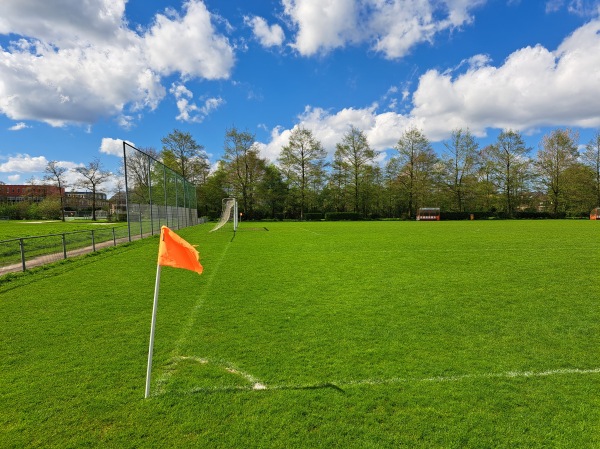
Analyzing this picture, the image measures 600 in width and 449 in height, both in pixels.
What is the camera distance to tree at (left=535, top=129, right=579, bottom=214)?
181 ft

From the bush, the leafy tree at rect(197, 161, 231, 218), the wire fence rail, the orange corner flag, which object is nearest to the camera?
the orange corner flag

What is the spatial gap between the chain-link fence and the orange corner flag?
49.6ft

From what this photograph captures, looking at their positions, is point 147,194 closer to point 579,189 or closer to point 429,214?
point 429,214

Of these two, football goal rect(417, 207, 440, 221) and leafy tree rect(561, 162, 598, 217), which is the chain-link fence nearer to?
football goal rect(417, 207, 440, 221)

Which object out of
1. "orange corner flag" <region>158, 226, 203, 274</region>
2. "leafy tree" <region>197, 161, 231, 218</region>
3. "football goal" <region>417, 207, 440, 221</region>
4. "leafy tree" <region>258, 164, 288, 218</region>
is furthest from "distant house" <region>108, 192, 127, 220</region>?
"football goal" <region>417, 207, 440, 221</region>

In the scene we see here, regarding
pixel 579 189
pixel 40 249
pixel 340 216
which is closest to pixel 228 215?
pixel 40 249

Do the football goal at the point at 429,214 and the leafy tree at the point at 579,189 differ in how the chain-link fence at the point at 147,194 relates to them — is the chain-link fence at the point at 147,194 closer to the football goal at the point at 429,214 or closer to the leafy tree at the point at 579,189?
the football goal at the point at 429,214

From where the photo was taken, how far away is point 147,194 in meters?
20.4

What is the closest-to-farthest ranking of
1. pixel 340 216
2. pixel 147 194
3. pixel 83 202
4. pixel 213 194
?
pixel 147 194
pixel 340 216
pixel 213 194
pixel 83 202

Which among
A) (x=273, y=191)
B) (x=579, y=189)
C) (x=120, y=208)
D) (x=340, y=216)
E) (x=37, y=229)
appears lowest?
Result: (x=37, y=229)

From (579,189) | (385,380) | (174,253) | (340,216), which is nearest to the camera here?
(174,253)

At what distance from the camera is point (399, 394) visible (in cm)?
320

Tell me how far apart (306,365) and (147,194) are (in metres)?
19.3

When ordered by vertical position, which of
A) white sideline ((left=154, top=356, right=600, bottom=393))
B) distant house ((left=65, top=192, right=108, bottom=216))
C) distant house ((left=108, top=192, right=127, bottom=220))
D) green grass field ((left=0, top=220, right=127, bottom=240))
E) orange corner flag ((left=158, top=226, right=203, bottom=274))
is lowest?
white sideline ((left=154, top=356, right=600, bottom=393))
